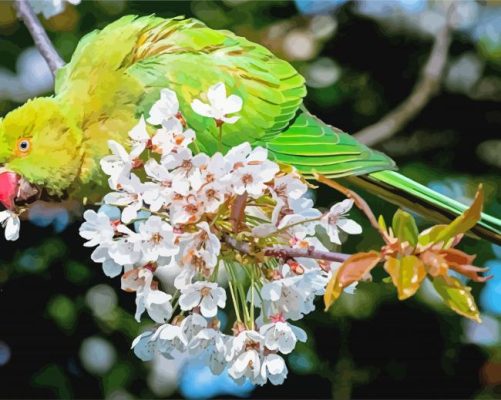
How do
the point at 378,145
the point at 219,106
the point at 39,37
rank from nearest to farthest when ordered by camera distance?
the point at 219,106
the point at 39,37
the point at 378,145

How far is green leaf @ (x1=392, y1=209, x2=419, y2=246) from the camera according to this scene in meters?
0.44

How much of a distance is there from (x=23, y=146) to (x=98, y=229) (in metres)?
0.25

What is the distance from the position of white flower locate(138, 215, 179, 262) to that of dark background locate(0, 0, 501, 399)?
838 millimetres

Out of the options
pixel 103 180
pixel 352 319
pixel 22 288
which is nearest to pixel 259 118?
pixel 103 180

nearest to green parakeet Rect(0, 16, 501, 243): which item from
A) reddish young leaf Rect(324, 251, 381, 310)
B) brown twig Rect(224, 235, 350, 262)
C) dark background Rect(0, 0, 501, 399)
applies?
brown twig Rect(224, 235, 350, 262)

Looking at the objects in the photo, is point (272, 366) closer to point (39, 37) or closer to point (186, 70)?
point (186, 70)

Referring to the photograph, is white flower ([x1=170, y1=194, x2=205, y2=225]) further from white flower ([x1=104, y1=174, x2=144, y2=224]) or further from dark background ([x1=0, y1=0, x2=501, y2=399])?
dark background ([x1=0, y1=0, x2=501, y2=399])

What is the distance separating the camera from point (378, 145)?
1.33 meters

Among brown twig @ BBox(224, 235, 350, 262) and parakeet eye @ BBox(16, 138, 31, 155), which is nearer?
brown twig @ BBox(224, 235, 350, 262)

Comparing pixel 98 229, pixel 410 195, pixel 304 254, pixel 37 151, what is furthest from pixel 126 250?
pixel 410 195

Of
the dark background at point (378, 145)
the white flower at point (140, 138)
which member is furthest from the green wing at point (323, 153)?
the dark background at point (378, 145)

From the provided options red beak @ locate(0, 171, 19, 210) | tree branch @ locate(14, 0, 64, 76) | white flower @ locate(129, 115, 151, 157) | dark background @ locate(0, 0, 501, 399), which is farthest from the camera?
dark background @ locate(0, 0, 501, 399)

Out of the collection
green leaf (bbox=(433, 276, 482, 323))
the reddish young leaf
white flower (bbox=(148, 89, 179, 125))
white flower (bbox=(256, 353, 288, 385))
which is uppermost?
Result: white flower (bbox=(148, 89, 179, 125))

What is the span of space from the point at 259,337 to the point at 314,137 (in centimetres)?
33
